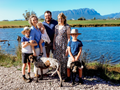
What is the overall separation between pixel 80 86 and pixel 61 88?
633 millimetres

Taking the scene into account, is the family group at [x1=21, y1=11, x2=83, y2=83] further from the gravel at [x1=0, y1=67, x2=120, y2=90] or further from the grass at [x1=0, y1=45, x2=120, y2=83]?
the grass at [x1=0, y1=45, x2=120, y2=83]

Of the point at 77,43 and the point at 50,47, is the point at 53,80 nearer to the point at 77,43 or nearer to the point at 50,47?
the point at 50,47

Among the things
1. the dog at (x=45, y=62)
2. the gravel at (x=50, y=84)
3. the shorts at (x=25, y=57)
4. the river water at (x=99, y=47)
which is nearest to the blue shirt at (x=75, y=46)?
the dog at (x=45, y=62)

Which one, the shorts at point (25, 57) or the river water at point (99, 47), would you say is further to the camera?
the river water at point (99, 47)

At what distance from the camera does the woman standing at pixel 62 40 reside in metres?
4.39

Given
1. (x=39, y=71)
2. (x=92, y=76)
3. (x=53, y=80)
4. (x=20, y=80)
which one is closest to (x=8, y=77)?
(x=20, y=80)

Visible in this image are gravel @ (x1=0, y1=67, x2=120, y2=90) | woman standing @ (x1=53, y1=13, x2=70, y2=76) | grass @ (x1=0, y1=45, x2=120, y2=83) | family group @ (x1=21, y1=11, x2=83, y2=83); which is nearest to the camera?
gravel @ (x1=0, y1=67, x2=120, y2=90)

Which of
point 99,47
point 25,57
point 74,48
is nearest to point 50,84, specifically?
point 25,57

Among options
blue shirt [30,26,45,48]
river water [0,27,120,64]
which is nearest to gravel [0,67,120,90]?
blue shirt [30,26,45,48]

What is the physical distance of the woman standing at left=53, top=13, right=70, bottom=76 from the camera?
4395 mm

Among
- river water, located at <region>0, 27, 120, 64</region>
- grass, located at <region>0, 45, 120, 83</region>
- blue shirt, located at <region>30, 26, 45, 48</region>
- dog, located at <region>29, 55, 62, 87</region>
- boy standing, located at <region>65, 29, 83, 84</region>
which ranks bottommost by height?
river water, located at <region>0, 27, 120, 64</region>

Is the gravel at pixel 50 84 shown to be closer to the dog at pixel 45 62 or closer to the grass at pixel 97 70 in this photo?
the grass at pixel 97 70

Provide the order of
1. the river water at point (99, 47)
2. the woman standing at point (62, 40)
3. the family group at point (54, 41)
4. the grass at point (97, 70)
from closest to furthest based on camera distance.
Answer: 1. the family group at point (54, 41)
2. the woman standing at point (62, 40)
3. the grass at point (97, 70)
4. the river water at point (99, 47)

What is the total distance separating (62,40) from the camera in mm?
4492
